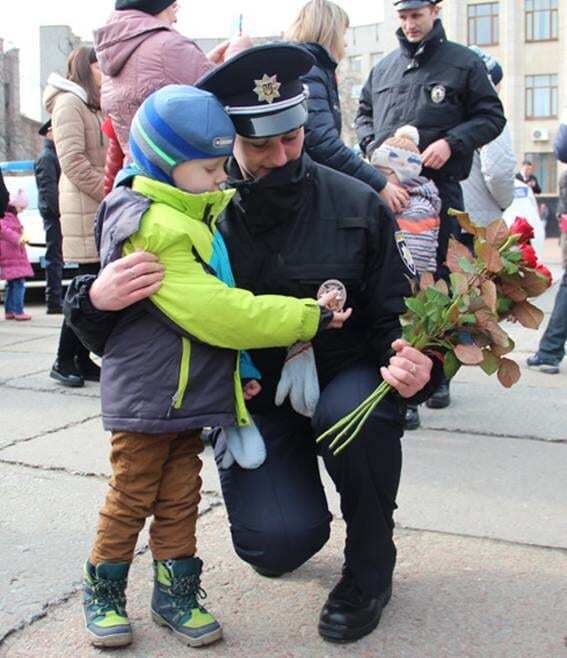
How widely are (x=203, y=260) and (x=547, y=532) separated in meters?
1.61

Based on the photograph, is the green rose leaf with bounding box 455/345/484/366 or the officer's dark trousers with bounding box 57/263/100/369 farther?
the officer's dark trousers with bounding box 57/263/100/369

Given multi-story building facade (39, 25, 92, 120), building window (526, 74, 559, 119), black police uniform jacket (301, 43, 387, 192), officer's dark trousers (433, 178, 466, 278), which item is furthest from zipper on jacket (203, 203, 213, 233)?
building window (526, 74, 559, 119)

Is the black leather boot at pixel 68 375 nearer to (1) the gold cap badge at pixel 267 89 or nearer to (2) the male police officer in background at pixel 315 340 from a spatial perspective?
(2) the male police officer in background at pixel 315 340

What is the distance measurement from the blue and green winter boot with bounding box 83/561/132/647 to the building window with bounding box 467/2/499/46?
147ft

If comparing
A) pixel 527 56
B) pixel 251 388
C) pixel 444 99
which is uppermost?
pixel 527 56

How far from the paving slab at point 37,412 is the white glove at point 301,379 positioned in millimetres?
2140

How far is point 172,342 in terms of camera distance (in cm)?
251

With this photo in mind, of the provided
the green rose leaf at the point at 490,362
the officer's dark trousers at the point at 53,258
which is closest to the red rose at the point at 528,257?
the green rose leaf at the point at 490,362

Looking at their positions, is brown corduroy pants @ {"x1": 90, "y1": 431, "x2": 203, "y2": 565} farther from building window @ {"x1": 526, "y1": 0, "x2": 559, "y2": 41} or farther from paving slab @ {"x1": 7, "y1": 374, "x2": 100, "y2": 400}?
building window @ {"x1": 526, "y1": 0, "x2": 559, "y2": 41}

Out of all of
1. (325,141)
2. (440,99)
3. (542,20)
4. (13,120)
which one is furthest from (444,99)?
(542,20)

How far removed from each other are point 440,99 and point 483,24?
42610mm

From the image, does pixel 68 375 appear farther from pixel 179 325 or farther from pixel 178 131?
pixel 178 131

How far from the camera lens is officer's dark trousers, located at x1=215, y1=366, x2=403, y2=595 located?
8.95 feet

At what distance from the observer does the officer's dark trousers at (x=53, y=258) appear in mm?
9241
